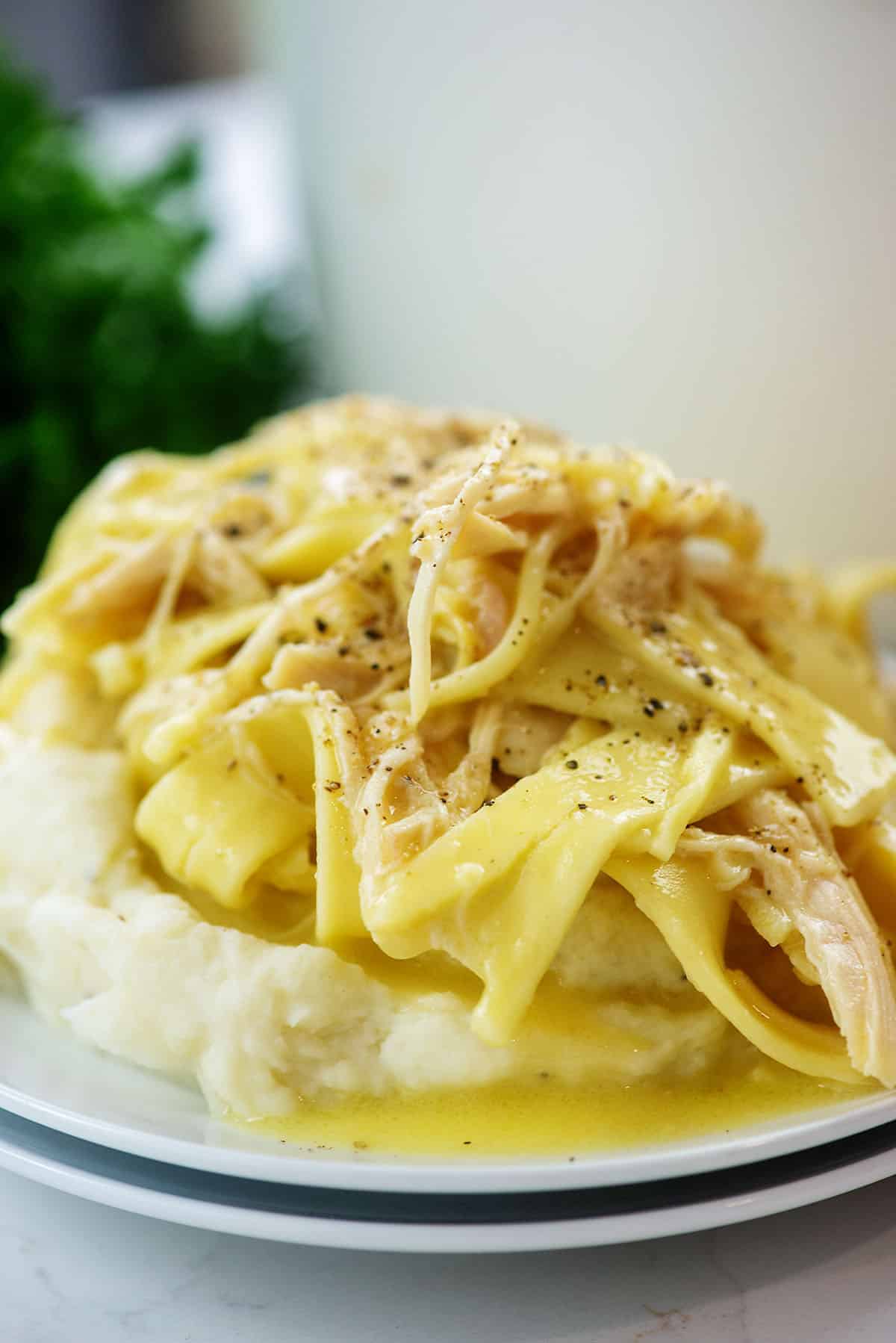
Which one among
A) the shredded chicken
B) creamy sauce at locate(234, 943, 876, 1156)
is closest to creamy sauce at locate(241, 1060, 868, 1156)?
creamy sauce at locate(234, 943, 876, 1156)

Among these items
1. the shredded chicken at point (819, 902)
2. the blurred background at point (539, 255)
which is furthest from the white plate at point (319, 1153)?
the blurred background at point (539, 255)

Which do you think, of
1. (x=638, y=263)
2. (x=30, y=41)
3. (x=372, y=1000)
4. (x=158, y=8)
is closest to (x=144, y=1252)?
(x=372, y=1000)

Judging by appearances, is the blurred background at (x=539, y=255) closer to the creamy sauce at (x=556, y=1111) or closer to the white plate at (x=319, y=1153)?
the creamy sauce at (x=556, y=1111)

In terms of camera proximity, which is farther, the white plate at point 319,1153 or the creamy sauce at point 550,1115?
the creamy sauce at point 550,1115

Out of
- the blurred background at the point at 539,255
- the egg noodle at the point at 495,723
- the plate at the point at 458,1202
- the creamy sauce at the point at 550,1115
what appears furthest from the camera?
the blurred background at the point at 539,255

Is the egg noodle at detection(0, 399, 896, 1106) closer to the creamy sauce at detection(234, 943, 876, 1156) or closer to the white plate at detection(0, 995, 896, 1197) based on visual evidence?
the creamy sauce at detection(234, 943, 876, 1156)

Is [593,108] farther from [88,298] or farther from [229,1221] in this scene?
[229,1221]
